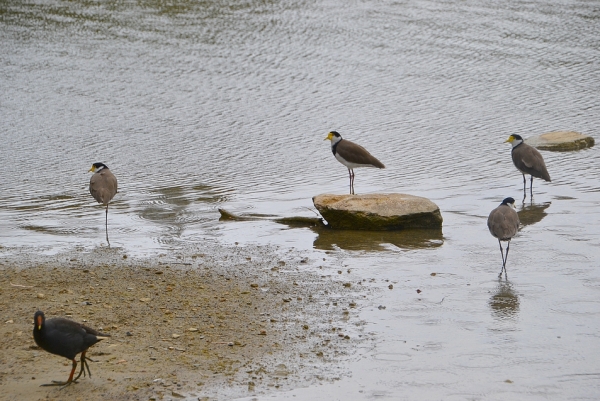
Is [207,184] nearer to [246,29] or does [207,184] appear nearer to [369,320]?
[369,320]

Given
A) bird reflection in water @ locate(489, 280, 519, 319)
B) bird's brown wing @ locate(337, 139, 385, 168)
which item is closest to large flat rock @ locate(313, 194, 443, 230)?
bird's brown wing @ locate(337, 139, 385, 168)

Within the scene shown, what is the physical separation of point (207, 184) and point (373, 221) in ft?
14.7

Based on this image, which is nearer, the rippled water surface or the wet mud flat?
the wet mud flat

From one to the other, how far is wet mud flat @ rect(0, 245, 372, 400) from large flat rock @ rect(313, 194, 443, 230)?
130 centimetres

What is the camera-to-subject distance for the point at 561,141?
1820cm

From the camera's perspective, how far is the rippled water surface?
904cm

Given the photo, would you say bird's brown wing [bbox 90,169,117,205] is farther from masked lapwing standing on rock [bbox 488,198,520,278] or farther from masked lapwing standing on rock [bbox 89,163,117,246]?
masked lapwing standing on rock [bbox 488,198,520,278]

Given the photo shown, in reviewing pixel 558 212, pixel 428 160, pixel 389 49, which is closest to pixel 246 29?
pixel 389 49

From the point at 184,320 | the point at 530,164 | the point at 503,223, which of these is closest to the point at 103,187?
the point at 184,320

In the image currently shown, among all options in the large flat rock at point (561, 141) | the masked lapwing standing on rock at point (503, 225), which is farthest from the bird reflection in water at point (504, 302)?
the large flat rock at point (561, 141)

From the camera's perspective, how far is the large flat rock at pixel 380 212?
12680 millimetres

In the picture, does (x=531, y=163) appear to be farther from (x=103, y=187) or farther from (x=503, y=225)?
(x=103, y=187)

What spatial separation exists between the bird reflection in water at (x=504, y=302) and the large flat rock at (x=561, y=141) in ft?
27.7

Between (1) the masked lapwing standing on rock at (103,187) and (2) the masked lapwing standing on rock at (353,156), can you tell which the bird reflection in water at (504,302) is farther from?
(1) the masked lapwing standing on rock at (103,187)
